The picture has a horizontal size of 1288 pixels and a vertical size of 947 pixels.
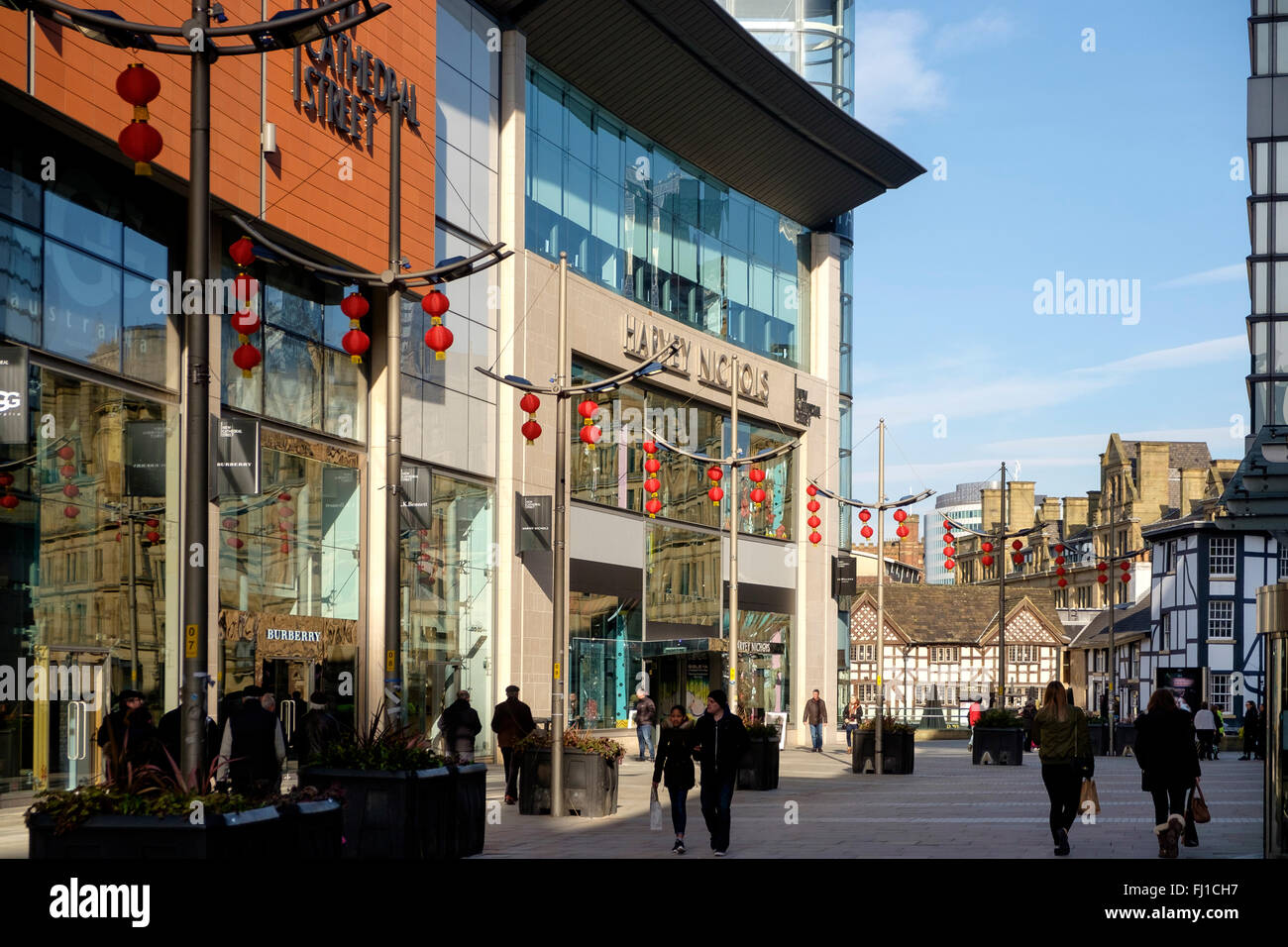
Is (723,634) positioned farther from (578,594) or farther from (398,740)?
(398,740)

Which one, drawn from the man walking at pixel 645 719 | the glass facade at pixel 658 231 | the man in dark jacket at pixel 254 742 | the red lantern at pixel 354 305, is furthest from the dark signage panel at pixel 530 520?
the man in dark jacket at pixel 254 742

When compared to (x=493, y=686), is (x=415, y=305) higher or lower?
higher

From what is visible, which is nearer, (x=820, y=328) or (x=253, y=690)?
(x=253, y=690)

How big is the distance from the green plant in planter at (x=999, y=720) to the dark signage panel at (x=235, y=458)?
22.9 m

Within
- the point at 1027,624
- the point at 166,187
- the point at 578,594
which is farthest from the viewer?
the point at 1027,624

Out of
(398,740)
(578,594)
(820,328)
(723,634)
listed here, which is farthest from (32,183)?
(820,328)

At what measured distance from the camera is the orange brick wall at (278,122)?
22.3 m

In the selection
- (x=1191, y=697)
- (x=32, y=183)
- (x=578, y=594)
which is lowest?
(x=1191, y=697)

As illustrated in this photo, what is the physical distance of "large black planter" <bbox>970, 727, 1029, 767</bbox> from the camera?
139ft

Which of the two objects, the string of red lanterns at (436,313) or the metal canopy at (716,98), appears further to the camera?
the metal canopy at (716,98)

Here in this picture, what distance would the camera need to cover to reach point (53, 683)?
918 inches

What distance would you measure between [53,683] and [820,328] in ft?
121

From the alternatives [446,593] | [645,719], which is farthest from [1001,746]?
[446,593]

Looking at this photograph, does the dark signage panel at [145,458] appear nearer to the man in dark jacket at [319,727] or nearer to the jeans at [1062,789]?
the man in dark jacket at [319,727]
